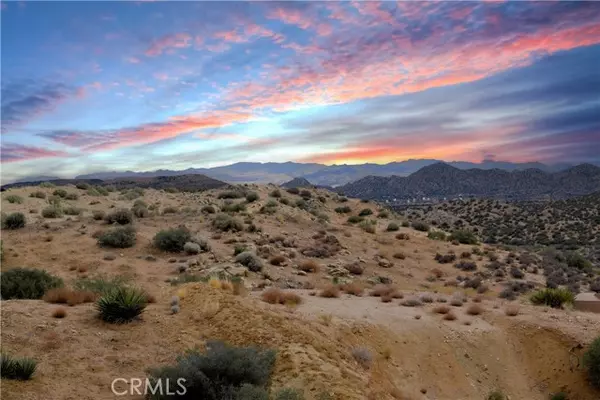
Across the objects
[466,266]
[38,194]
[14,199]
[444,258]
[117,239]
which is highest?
[38,194]

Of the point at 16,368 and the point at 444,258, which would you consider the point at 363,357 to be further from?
the point at 444,258

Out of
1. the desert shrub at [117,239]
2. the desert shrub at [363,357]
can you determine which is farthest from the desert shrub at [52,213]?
the desert shrub at [363,357]

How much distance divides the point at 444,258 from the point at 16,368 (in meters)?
25.6

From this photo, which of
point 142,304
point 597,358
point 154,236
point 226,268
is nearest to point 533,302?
point 597,358

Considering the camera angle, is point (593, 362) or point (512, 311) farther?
point (512, 311)

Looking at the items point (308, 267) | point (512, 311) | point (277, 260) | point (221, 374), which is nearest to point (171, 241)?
point (277, 260)

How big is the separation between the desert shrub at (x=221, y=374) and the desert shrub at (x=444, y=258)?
22.0 m

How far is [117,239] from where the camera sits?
870 inches

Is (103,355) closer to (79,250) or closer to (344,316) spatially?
(344,316)

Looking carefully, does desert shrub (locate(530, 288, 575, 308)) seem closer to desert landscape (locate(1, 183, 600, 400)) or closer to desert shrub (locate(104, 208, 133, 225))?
desert landscape (locate(1, 183, 600, 400))

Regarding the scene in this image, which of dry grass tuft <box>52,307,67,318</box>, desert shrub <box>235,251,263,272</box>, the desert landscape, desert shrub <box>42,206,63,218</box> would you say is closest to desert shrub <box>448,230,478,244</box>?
the desert landscape

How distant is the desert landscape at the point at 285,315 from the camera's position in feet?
Answer: 28.8

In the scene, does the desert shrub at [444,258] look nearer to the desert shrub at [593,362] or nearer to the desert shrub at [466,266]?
the desert shrub at [466,266]

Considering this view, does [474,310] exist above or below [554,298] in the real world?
above
